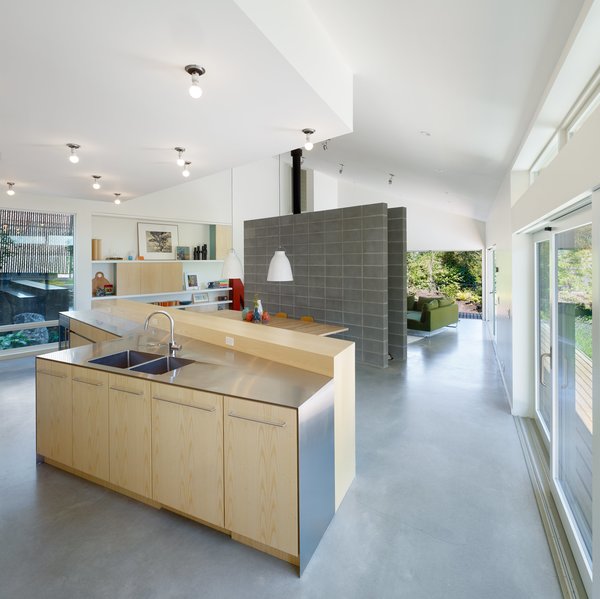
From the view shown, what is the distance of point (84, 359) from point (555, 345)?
3329 mm

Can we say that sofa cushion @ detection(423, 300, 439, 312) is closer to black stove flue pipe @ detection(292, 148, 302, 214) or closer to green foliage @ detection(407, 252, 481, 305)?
black stove flue pipe @ detection(292, 148, 302, 214)

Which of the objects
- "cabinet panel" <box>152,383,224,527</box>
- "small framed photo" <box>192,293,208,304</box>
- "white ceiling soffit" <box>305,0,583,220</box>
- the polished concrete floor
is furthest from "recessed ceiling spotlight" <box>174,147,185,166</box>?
"small framed photo" <box>192,293,208,304</box>

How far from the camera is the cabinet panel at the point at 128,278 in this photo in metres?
6.80

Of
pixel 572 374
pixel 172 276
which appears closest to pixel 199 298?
pixel 172 276

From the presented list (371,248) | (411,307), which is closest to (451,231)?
(411,307)

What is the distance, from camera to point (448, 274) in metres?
11.5

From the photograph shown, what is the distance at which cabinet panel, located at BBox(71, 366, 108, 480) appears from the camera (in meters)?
2.37

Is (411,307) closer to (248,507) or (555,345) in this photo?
(555,345)

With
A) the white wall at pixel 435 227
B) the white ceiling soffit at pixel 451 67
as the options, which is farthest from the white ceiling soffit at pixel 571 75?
the white wall at pixel 435 227

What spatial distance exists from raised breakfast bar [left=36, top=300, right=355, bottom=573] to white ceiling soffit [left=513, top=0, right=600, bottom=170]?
1.90 m

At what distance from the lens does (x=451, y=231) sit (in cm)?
1006

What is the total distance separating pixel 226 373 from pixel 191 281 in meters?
6.15

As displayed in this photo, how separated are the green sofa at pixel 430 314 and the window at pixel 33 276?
663 cm

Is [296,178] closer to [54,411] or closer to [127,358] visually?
[127,358]
